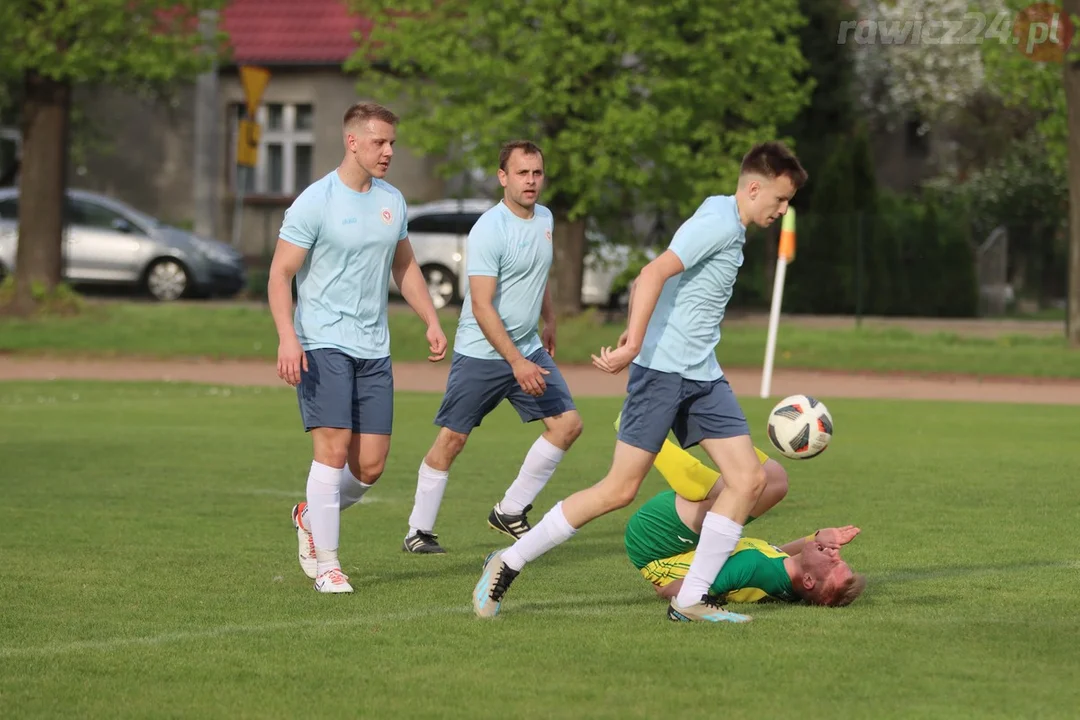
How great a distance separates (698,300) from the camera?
7148mm

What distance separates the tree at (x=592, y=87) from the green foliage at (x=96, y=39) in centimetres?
278

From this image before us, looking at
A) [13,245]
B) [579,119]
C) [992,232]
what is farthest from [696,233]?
[992,232]

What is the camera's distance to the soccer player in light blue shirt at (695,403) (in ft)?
23.0

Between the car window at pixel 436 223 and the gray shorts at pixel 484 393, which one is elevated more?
the car window at pixel 436 223

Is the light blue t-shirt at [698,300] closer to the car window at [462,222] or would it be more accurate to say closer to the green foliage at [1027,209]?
the car window at [462,222]

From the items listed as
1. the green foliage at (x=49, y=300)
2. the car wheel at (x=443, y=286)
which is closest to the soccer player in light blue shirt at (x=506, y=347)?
the green foliage at (x=49, y=300)

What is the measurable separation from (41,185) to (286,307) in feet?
68.3

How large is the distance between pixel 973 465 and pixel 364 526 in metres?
4.76

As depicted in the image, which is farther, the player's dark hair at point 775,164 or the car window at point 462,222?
the car window at point 462,222

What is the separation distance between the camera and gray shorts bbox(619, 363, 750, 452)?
706 centimetres

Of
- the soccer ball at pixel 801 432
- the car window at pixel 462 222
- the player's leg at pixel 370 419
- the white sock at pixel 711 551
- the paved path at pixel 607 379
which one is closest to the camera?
the white sock at pixel 711 551

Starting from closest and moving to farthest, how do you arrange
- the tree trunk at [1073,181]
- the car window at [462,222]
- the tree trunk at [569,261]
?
the tree trunk at [1073,181] < the tree trunk at [569,261] < the car window at [462,222]

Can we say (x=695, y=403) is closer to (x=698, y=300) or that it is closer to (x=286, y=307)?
(x=698, y=300)

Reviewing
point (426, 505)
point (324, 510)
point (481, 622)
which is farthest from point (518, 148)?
point (481, 622)
